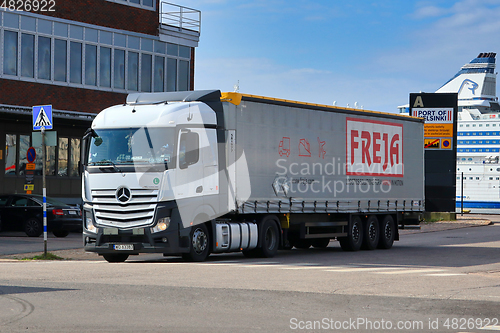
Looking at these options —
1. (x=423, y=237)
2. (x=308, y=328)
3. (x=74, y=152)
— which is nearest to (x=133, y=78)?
(x=74, y=152)

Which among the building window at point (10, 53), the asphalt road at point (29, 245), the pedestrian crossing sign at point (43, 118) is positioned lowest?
the asphalt road at point (29, 245)

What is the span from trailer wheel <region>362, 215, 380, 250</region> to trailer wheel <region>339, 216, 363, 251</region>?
0.25m

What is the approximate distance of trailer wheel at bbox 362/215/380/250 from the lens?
21594 millimetres

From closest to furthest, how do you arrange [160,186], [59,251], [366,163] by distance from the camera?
[160,186]
[59,251]
[366,163]

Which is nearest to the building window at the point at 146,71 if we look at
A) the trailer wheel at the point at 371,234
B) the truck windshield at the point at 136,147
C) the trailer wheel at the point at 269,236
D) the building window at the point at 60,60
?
the building window at the point at 60,60

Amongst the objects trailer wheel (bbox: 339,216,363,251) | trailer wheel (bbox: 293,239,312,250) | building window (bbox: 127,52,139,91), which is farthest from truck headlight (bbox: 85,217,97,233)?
building window (bbox: 127,52,139,91)

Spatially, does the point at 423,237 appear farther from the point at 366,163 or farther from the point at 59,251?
the point at 59,251

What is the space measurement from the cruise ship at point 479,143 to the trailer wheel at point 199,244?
61492 mm

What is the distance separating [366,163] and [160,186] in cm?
784

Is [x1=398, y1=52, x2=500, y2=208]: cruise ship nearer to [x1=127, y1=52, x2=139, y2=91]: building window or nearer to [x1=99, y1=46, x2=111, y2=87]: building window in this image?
[x1=127, y1=52, x2=139, y2=91]: building window

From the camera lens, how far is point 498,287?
12.1 m

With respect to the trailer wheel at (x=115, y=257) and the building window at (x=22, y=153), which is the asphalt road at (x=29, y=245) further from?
the building window at (x=22, y=153)

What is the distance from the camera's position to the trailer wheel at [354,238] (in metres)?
21.0

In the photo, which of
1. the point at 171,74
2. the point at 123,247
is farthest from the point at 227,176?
the point at 171,74
